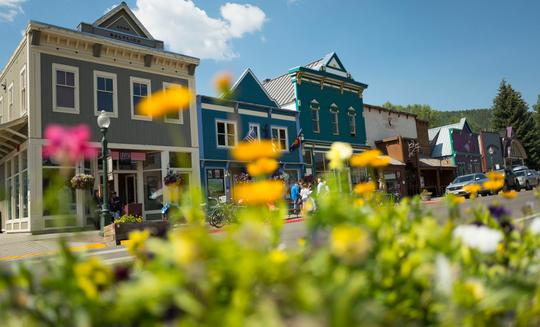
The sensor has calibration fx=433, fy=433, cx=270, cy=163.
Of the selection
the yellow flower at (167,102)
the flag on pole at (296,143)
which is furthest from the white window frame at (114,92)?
the yellow flower at (167,102)

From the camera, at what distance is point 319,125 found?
2862 cm

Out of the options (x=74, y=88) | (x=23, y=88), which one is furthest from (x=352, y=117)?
(x=23, y=88)

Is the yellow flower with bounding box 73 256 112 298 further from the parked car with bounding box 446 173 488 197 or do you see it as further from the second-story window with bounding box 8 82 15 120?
the parked car with bounding box 446 173 488 197

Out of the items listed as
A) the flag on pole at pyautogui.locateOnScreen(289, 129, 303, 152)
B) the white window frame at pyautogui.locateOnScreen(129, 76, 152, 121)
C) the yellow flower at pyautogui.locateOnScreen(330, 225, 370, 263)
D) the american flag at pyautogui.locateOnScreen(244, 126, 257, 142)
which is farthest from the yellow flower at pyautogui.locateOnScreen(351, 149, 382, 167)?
the flag on pole at pyautogui.locateOnScreen(289, 129, 303, 152)

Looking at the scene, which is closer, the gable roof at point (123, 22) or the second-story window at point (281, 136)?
the gable roof at point (123, 22)

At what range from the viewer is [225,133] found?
23047 millimetres

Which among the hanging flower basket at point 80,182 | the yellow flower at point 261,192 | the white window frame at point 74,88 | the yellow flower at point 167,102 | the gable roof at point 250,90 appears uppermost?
the gable roof at point 250,90

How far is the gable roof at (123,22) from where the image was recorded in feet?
63.2

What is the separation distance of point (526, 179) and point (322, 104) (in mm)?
16043

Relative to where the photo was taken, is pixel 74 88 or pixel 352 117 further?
pixel 352 117

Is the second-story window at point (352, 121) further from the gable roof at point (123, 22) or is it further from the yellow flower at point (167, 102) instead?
the yellow flower at point (167, 102)

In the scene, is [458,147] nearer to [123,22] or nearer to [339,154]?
[123,22]

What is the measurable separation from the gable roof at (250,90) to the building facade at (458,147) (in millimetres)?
23080

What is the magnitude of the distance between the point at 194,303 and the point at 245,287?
0.17 meters
